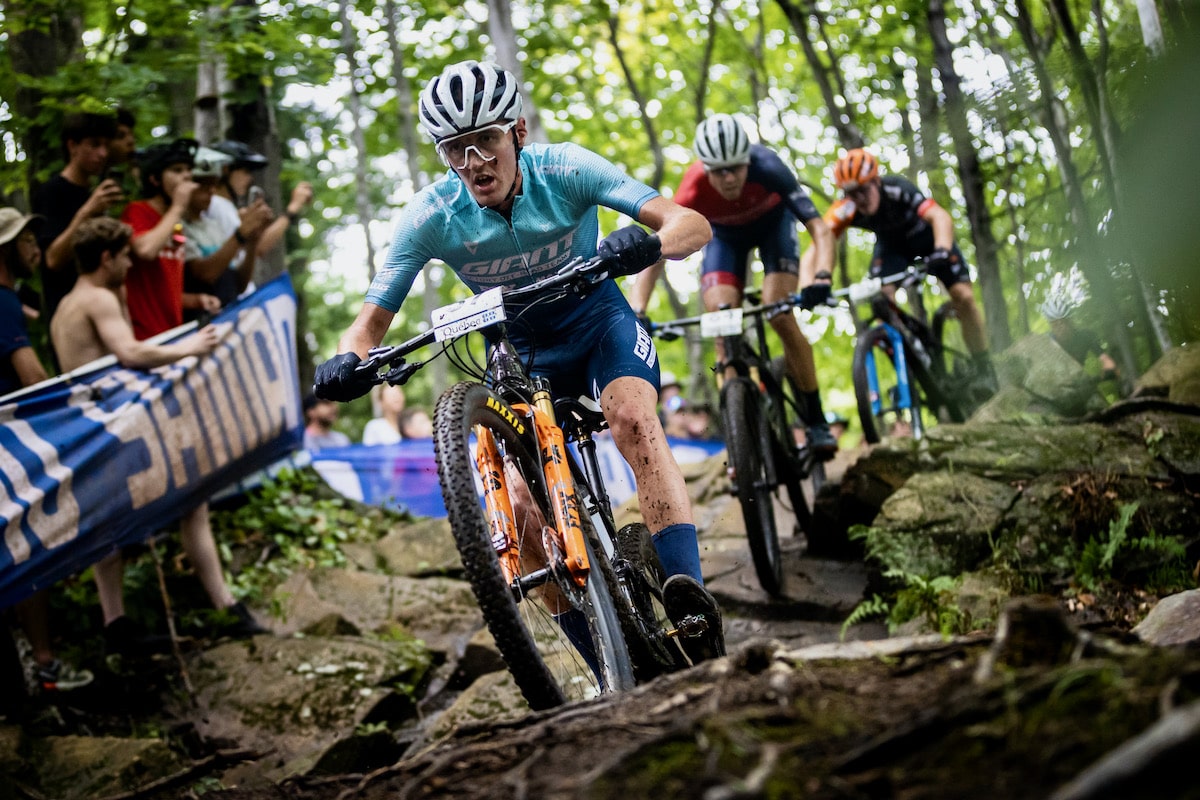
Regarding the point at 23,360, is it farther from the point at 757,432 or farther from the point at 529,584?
the point at 757,432

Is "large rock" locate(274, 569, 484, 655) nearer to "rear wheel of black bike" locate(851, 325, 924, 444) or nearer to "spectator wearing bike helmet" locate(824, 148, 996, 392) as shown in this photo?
"rear wheel of black bike" locate(851, 325, 924, 444)

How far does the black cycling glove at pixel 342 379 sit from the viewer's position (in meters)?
3.75

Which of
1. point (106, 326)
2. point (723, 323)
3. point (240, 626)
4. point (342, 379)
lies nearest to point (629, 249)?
point (342, 379)

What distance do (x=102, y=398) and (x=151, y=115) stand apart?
453 cm

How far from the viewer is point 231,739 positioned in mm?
6074

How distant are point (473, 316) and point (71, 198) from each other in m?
4.73

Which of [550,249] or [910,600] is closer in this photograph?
[550,249]

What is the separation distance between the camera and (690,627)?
13.4 feet

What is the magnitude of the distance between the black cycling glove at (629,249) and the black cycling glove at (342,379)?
978mm

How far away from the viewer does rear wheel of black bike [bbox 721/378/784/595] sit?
6590 millimetres

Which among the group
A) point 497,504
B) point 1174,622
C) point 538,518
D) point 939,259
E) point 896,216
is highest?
point 896,216

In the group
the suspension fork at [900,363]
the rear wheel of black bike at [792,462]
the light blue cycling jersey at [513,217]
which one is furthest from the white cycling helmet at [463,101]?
the suspension fork at [900,363]

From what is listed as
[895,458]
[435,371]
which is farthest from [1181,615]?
[435,371]

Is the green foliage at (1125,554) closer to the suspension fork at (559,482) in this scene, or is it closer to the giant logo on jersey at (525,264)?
the suspension fork at (559,482)
